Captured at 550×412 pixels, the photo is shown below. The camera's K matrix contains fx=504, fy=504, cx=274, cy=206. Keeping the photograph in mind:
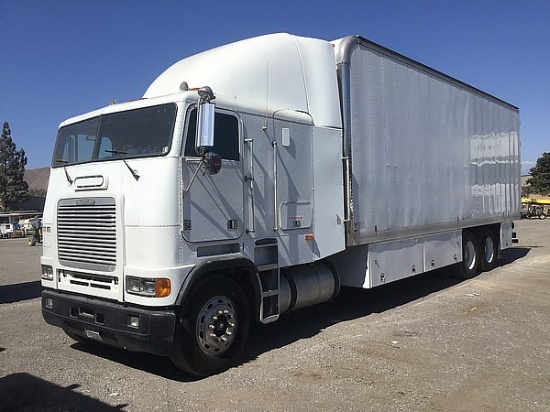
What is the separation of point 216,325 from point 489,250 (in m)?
9.70

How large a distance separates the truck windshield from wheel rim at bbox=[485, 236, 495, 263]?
10054 mm

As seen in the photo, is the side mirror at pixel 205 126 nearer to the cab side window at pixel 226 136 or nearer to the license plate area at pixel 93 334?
the cab side window at pixel 226 136

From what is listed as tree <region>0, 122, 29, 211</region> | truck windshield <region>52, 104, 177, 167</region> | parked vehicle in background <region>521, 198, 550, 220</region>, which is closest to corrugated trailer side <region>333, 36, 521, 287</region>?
truck windshield <region>52, 104, 177, 167</region>

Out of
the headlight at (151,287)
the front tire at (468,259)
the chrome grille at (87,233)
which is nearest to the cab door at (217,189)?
the headlight at (151,287)

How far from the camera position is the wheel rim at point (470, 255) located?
38.3 feet

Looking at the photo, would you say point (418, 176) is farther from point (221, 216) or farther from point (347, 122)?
point (221, 216)

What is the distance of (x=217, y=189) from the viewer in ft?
18.4

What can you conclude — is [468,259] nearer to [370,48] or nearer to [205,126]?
[370,48]

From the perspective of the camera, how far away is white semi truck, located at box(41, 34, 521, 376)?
16.9 feet

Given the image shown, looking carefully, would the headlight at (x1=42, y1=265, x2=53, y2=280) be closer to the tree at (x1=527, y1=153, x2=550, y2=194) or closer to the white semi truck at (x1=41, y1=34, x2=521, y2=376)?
the white semi truck at (x1=41, y1=34, x2=521, y2=376)

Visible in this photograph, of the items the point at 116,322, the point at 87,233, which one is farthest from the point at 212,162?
the point at 116,322

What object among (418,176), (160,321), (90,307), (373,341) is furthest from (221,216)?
(418,176)

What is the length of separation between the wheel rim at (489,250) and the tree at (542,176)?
2224 inches

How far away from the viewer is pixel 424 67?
941cm
